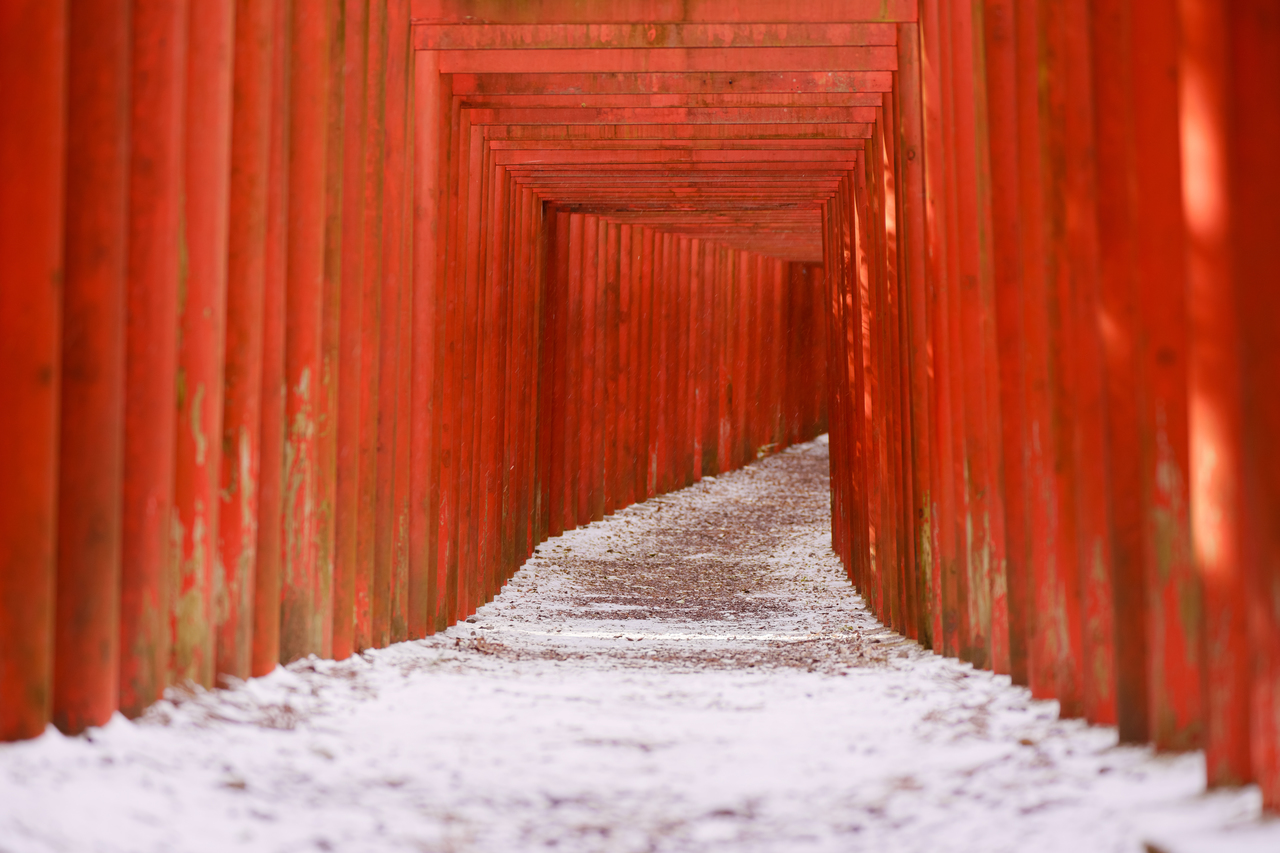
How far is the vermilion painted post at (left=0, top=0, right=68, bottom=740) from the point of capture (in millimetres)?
3367

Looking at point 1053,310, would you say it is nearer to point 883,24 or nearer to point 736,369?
point 883,24

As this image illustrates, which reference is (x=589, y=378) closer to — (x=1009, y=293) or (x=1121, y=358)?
(x=1009, y=293)

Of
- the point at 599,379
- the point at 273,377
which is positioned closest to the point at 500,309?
the point at 599,379

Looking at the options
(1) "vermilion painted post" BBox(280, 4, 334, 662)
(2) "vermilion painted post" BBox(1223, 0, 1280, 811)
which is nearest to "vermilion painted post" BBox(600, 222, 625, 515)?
(1) "vermilion painted post" BBox(280, 4, 334, 662)

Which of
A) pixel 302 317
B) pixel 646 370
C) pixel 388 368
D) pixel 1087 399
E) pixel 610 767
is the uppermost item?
pixel 302 317

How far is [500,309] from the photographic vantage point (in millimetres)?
11180

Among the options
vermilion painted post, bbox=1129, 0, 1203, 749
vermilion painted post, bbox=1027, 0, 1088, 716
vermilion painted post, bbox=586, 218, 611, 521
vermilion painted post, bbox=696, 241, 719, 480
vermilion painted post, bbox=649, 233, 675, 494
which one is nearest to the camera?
vermilion painted post, bbox=1129, 0, 1203, 749

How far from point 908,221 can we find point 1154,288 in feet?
13.6

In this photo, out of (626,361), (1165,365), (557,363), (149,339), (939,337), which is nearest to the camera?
(1165,365)

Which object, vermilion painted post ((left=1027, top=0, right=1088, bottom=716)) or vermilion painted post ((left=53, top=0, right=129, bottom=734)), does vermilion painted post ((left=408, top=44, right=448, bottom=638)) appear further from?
vermilion painted post ((left=1027, top=0, right=1088, bottom=716))

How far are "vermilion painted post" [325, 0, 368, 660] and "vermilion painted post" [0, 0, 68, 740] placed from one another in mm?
2560

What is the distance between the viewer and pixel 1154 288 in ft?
11.7

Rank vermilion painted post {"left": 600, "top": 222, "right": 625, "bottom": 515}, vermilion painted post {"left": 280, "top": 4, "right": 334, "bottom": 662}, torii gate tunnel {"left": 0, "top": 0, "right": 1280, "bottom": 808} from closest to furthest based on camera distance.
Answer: torii gate tunnel {"left": 0, "top": 0, "right": 1280, "bottom": 808} → vermilion painted post {"left": 280, "top": 4, "right": 334, "bottom": 662} → vermilion painted post {"left": 600, "top": 222, "right": 625, "bottom": 515}

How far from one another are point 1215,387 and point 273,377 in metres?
3.84
